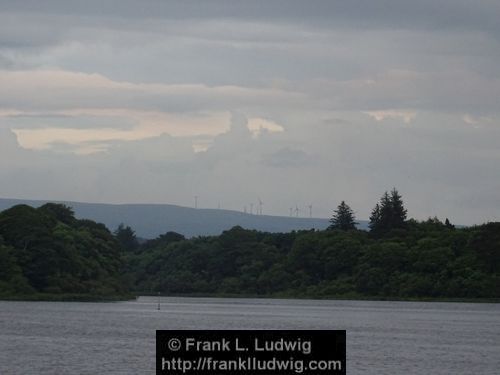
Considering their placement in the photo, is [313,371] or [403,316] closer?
[313,371]

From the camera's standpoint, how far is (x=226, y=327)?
13150cm

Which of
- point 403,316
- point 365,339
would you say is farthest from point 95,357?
point 403,316

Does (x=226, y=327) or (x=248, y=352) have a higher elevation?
(x=248, y=352)

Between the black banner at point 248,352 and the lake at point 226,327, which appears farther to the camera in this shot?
the lake at point 226,327

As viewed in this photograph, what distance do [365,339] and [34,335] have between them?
30.3 m

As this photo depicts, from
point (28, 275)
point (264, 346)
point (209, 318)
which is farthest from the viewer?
point (28, 275)

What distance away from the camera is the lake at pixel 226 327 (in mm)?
87125

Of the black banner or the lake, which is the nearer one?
the black banner

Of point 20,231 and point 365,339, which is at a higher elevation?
point 20,231

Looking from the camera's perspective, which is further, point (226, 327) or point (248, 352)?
point (226, 327)

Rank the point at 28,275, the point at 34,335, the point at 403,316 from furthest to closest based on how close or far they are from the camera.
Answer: the point at 28,275 → the point at 403,316 → the point at 34,335

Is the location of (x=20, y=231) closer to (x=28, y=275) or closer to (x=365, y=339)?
(x=28, y=275)

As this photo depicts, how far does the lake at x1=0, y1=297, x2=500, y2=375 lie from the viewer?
87.1 m

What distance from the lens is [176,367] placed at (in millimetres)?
30844
